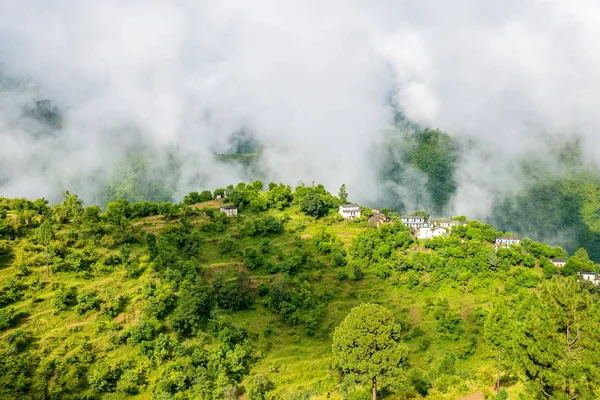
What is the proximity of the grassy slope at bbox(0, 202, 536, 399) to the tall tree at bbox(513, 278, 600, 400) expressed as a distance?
10.7m

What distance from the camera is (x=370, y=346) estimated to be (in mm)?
29578

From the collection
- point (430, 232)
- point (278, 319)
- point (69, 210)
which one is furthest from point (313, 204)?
point (69, 210)

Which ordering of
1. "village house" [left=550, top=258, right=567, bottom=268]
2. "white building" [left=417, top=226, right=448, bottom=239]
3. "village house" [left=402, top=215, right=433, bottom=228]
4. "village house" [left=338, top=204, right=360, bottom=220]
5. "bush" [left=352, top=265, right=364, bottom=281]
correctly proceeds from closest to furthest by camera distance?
"bush" [left=352, top=265, right=364, bottom=281] < "village house" [left=550, top=258, right=567, bottom=268] < "white building" [left=417, top=226, right=448, bottom=239] < "village house" [left=338, top=204, right=360, bottom=220] < "village house" [left=402, top=215, right=433, bottom=228]

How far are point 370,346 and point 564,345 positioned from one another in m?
11.3

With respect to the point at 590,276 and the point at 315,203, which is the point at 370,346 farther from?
the point at 590,276

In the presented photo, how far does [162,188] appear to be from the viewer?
119312 millimetres

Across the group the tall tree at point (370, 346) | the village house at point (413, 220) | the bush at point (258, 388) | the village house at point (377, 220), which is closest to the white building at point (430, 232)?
the village house at point (413, 220)

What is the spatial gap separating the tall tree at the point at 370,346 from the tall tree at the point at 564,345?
8.22m

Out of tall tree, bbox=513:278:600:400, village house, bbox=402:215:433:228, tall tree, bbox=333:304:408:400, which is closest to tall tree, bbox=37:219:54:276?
tall tree, bbox=333:304:408:400

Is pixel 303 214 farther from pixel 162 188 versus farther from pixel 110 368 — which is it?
pixel 162 188

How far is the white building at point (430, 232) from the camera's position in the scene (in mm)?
73375

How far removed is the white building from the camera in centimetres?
7338

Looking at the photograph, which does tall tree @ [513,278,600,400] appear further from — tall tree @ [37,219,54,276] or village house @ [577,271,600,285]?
village house @ [577,271,600,285]

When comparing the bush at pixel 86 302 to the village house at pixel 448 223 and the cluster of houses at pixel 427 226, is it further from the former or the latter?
the village house at pixel 448 223
